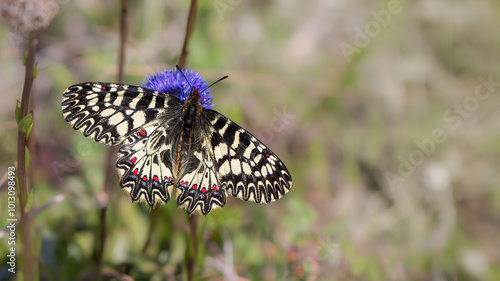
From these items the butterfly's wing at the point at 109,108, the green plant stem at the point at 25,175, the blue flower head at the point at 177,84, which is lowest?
the green plant stem at the point at 25,175

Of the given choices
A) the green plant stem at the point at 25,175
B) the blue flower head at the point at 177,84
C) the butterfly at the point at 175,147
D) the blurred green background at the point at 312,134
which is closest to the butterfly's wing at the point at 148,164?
the butterfly at the point at 175,147

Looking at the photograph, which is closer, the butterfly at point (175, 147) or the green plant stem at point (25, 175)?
the green plant stem at point (25, 175)

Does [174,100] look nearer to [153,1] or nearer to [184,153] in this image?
[184,153]

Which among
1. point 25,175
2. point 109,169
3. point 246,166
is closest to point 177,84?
point 246,166

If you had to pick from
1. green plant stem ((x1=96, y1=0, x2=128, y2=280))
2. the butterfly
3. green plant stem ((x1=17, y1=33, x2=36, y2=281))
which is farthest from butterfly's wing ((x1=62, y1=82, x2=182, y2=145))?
green plant stem ((x1=96, y1=0, x2=128, y2=280))

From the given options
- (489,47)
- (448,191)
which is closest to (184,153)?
(448,191)

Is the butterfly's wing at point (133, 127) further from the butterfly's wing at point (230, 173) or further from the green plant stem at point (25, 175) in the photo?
the green plant stem at point (25, 175)
